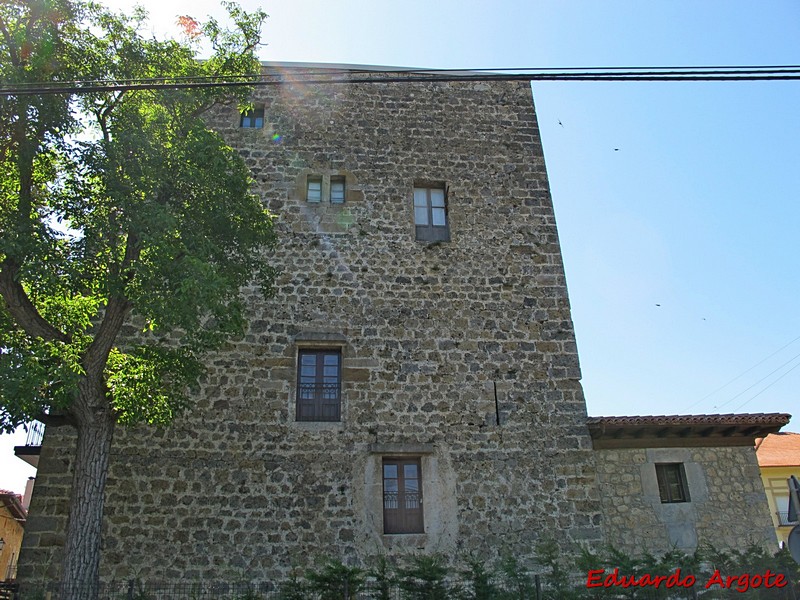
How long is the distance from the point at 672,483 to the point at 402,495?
175 inches

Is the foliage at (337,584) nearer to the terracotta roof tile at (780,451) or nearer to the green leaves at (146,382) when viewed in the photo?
the green leaves at (146,382)

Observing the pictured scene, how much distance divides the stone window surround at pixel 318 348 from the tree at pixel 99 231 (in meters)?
1.92

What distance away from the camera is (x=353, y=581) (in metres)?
7.49

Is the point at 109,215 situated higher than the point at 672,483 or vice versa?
the point at 109,215

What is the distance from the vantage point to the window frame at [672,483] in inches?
390

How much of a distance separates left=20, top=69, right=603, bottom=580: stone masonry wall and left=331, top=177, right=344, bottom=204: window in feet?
0.47

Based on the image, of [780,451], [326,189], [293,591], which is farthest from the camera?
[780,451]

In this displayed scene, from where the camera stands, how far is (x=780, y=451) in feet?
79.8

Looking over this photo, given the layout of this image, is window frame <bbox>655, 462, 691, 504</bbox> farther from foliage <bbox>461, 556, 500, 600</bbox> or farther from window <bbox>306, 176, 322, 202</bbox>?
window <bbox>306, 176, 322, 202</bbox>

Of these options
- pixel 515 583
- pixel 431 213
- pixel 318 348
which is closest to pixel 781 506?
pixel 515 583

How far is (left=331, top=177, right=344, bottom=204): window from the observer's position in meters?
11.5

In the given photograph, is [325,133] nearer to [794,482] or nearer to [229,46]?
[229,46]

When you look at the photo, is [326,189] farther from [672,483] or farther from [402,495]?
[672,483]

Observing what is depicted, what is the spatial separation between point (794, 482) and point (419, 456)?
Answer: 4990 millimetres
